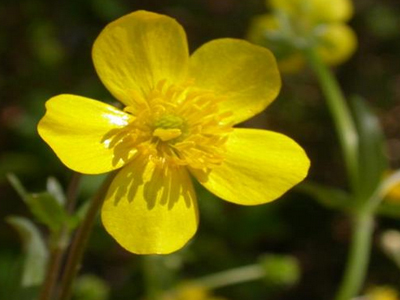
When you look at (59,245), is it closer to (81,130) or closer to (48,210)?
(48,210)

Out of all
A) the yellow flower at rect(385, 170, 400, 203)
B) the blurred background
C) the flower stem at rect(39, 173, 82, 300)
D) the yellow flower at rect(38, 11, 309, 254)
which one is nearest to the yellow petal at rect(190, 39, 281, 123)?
the yellow flower at rect(38, 11, 309, 254)

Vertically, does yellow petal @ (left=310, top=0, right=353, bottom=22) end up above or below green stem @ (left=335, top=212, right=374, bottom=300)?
above

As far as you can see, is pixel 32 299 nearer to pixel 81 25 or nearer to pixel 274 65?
pixel 274 65

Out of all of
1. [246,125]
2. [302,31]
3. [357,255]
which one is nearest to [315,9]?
[302,31]

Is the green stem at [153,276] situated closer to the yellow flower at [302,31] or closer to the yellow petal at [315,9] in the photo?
the yellow flower at [302,31]

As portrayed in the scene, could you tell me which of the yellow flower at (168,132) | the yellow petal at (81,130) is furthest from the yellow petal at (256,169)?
the yellow petal at (81,130)

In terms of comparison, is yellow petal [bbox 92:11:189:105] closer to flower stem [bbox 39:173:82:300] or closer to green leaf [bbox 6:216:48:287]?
flower stem [bbox 39:173:82:300]
